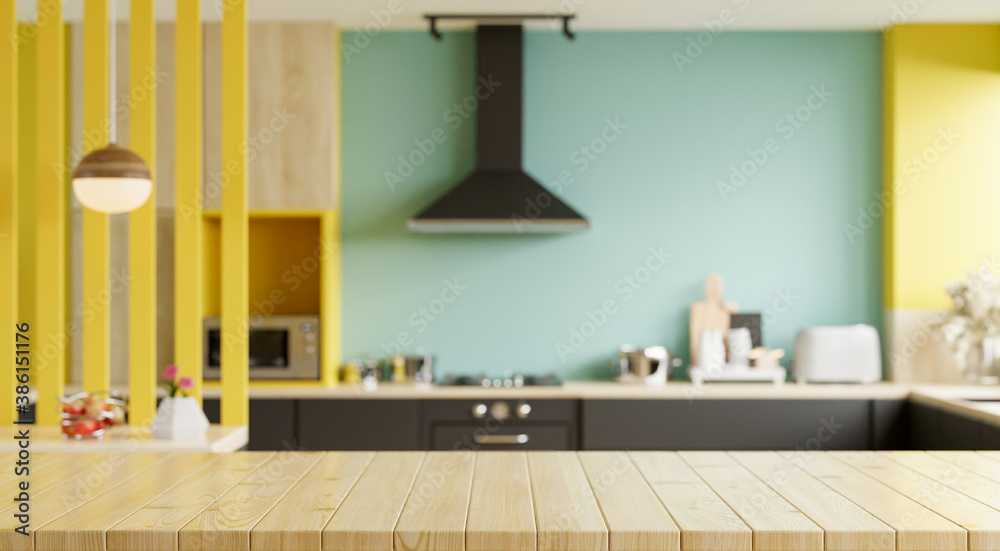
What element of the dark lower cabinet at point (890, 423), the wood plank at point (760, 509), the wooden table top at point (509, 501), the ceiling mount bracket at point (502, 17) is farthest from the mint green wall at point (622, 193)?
the wood plank at point (760, 509)

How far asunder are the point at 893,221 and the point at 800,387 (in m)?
0.99

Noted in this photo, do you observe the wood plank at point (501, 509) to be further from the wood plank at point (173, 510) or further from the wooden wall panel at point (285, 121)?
the wooden wall panel at point (285, 121)

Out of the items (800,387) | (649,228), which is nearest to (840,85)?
(649,228)

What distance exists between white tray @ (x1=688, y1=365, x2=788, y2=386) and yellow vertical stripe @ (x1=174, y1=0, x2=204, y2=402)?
2244mm

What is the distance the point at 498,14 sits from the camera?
378cm

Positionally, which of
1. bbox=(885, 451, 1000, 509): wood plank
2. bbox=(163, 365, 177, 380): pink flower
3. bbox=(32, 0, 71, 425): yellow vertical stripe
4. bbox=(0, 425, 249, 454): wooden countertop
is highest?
bbox=(32, 0, 71, 425): yellow vertical stripe

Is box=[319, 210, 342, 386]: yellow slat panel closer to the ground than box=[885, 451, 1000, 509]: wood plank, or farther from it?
farther from it

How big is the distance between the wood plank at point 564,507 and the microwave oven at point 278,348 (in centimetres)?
224

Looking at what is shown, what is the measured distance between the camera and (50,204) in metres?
2.69

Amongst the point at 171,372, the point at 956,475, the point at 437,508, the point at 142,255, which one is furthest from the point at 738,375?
the point at 437,508

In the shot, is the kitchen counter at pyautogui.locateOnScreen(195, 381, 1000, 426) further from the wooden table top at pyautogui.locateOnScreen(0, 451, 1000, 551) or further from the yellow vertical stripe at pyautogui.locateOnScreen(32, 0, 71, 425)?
the wooden table top at pyautogui.locateOnScreen(0, 451, 1000, 551)

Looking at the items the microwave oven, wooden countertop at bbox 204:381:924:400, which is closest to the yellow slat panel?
the microwave oven

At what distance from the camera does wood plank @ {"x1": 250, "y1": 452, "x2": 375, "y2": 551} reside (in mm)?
1147

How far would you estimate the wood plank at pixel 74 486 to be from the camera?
3.82 ft
